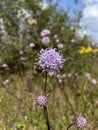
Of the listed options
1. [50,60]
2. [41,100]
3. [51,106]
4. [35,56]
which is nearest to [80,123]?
[41,100]

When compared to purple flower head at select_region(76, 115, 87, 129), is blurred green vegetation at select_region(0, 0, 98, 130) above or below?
above

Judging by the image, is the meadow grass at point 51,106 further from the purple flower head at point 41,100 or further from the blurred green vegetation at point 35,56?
the purple flower head at point 41,100

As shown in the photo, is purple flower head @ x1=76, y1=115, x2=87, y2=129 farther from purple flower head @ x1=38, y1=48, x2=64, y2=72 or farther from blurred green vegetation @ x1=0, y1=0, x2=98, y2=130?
blurred green vegetation @ x1=0, y1=0, x2=98, y2=130

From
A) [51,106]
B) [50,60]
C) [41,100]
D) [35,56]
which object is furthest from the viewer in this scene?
[35,56]

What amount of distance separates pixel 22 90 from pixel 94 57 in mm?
2141

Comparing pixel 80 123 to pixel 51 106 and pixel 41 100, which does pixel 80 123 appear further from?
pixel 51 106

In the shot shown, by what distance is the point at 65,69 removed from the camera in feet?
24.9

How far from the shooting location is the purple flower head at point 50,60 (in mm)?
2078

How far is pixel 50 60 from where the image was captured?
214 cm

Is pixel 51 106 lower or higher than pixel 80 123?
higher

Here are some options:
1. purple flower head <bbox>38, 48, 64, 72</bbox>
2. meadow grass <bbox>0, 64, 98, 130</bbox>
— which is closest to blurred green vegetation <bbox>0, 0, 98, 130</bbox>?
meadow grass <bbox>0, 64, 98, 130</bbox>

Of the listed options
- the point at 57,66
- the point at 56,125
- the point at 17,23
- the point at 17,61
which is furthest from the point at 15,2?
the point at 57,66

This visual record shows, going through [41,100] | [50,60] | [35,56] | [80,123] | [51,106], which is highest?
[35,56]

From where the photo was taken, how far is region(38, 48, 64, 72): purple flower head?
2.08 metres
